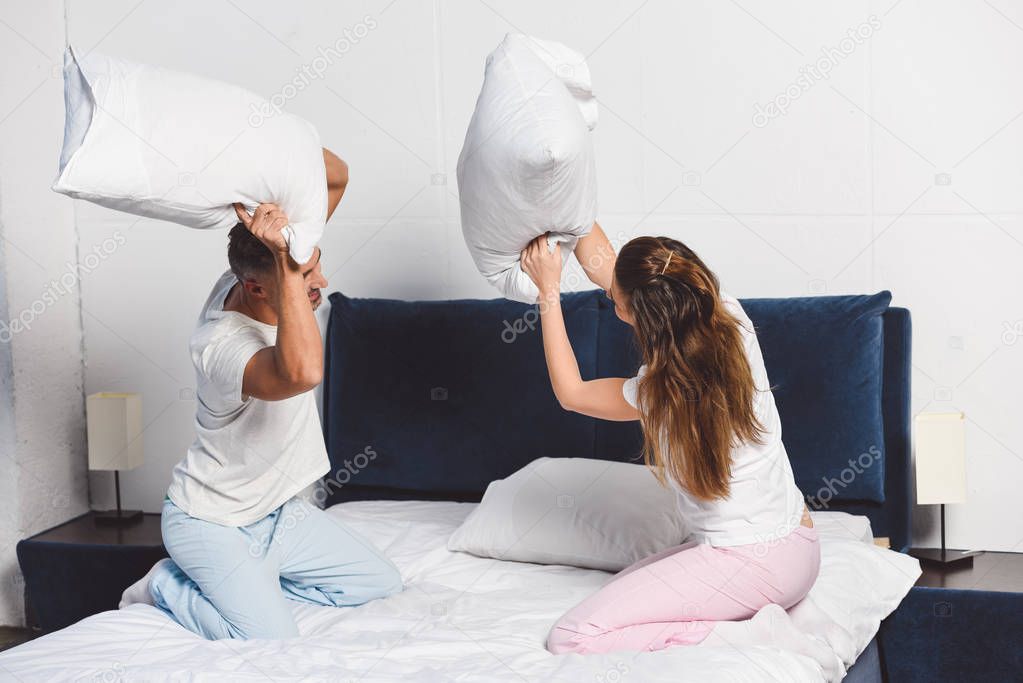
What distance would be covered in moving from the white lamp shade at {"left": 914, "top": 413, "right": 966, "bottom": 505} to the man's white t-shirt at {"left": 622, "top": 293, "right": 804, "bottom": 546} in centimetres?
74

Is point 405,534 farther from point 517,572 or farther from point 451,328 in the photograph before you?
point 451,328

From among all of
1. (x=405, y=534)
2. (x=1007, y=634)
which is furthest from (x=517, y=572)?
(x=1007, y=634)

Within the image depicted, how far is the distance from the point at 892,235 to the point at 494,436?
1.32 m

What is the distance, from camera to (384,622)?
2.43 m

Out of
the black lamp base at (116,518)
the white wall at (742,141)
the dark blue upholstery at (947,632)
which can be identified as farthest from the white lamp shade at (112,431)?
the dark blue upholstery at (947,632)

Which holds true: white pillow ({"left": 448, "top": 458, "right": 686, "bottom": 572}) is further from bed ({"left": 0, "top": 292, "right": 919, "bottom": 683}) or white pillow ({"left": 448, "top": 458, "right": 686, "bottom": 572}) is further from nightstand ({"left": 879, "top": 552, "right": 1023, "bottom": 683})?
nightstand ({"left": 879, "top": 552, "right": 1023, "bottom": 683})

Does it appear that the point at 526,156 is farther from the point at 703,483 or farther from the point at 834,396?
the point at 834,396

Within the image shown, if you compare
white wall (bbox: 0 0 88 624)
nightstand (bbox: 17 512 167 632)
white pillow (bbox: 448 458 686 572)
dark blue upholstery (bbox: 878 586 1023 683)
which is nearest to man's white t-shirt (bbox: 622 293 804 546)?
white pillow (bbox: 448 458 686 572)

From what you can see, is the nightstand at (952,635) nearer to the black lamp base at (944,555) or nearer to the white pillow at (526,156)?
the black lamp base at (944,555)

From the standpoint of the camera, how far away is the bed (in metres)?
2.08

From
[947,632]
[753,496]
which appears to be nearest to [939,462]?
[947,632]

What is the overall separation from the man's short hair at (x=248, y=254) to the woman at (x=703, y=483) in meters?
0.79

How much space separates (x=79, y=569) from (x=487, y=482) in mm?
1321

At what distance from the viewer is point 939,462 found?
289cm
